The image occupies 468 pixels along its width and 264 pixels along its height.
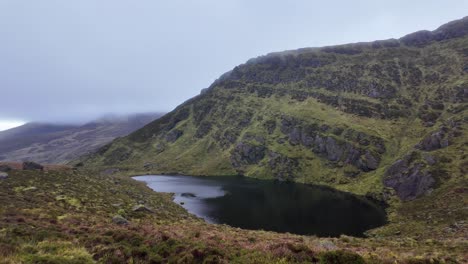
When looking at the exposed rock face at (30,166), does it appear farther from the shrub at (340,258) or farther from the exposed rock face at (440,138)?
the exposed rock face at (440,138)

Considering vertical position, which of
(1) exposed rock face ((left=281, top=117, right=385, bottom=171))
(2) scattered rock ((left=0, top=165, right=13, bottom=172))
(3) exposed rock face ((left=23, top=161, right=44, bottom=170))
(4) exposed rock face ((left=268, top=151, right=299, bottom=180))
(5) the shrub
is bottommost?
(4) exposed rock face ((left=268, top=151, right=299, bottom=180))

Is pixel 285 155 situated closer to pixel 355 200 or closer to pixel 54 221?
pixel 355 200

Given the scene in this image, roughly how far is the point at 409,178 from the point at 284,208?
4601 cm

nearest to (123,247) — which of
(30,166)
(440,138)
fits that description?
(30,166)

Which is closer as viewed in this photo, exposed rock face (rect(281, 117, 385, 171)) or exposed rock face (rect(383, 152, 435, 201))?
exposed rock face (rect(383, 152, 435, 201))

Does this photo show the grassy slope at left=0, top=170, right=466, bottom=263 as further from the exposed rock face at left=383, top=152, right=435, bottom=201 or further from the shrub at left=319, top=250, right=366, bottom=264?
the exposed rock face at left=383, top=152, right=435, bottom=201

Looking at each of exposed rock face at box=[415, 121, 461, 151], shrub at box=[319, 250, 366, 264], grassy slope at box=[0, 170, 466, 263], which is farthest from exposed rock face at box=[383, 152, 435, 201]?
shrub at box=[319, 250, 366, 264]

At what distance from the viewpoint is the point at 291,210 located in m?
93.2

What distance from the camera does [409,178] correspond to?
10900 cm

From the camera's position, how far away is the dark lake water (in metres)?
76.0

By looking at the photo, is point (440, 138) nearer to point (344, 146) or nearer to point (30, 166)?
point (344, 146)

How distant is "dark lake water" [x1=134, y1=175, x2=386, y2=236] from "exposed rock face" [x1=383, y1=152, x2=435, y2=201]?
12199 mm

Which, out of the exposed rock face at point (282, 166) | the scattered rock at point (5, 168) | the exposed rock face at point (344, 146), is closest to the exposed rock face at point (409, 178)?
the exposed rock face at point (344, 146)

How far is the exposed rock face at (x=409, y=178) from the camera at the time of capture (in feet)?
334
